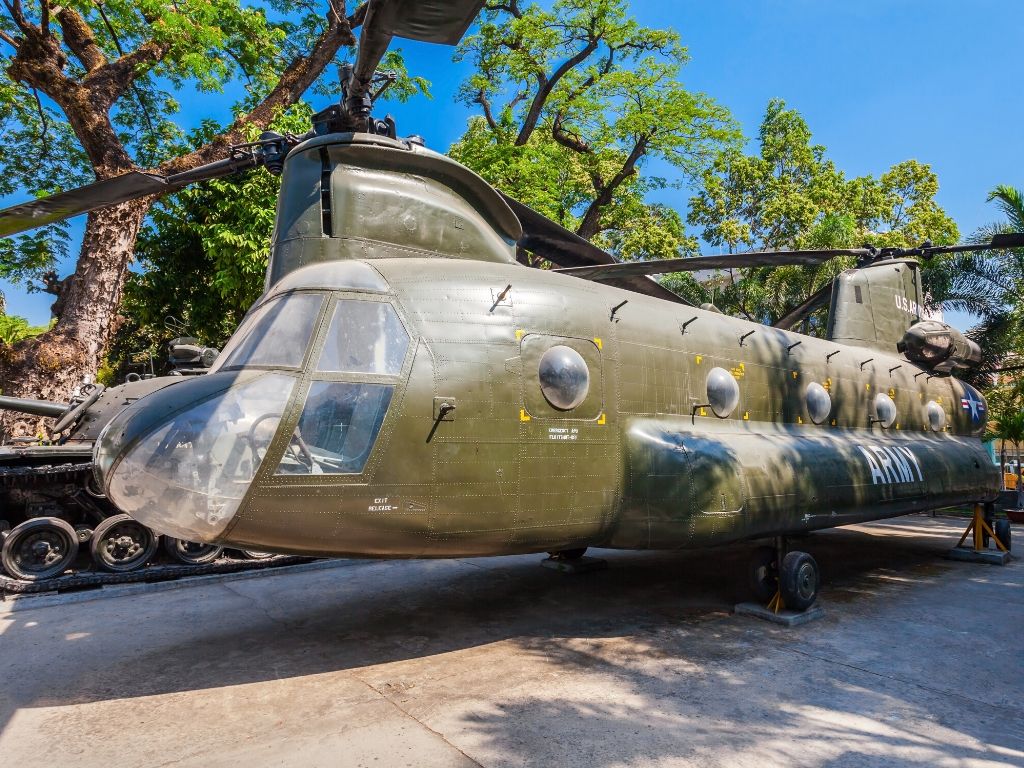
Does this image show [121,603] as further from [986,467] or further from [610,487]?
[986,467]

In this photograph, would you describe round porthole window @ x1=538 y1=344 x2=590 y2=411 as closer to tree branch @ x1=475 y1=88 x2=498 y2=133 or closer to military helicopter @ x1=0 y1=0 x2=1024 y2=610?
military helicopter @ x1=0 y1=0 x2=1024 y2=610

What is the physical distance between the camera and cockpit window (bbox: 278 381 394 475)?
4.14 m

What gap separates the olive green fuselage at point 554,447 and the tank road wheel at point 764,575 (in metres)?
0.48

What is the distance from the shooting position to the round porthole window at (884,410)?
8430mm

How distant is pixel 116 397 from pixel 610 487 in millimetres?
7412

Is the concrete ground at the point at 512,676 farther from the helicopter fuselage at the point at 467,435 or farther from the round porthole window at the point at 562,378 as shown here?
the round porthole window at the point at 562,378

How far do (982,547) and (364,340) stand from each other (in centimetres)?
919

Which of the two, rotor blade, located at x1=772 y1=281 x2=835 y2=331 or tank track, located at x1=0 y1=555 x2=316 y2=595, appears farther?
rotor blade, located at x1=772 y1=281 x2=835 y2=331

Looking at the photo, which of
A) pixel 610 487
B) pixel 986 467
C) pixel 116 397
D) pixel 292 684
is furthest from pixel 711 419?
pixel 116 397

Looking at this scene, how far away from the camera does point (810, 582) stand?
20.0 ft

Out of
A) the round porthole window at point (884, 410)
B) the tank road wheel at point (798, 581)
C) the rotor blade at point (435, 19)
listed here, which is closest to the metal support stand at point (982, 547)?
the round porthole window at point (884, 410)

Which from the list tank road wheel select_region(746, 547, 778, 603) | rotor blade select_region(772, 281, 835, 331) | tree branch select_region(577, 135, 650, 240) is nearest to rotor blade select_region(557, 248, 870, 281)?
tank road wheel select_region(746, 547, 778, 603)

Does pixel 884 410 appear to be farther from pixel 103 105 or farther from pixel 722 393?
pixel 103 105

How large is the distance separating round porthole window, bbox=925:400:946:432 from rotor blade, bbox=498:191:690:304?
4.87m
